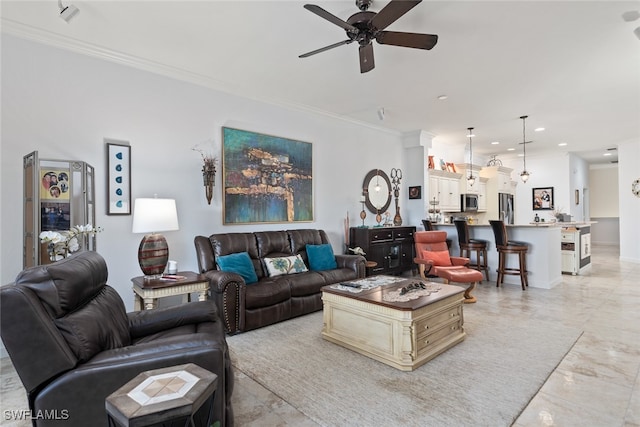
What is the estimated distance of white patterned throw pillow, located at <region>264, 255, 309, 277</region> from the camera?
13.5ft

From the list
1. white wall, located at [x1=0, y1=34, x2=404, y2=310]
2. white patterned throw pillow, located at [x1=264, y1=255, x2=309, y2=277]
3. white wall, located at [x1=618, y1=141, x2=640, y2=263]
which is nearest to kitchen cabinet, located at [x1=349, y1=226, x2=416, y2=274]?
white wall, located at [x1=0, y1=34, x2=404, y2=310]

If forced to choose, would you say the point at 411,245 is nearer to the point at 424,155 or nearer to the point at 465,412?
the point at 424,155

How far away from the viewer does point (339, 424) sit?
1.97 metres

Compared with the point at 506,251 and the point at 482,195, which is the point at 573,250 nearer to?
the point at 506,251

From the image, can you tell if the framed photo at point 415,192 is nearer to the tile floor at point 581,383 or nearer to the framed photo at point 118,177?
the tile floor at point 581,383

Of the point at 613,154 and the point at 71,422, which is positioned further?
the point at 613,154

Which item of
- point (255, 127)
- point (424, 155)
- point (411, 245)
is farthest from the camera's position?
point (424, 155)

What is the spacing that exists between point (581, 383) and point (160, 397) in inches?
111

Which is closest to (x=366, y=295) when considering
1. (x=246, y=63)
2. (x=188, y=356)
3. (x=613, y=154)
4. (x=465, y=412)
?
(x=465, y=412)

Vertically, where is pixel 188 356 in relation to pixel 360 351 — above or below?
above

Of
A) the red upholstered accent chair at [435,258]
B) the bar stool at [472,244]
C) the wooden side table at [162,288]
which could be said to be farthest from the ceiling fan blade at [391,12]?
the bar stool at [472,244]

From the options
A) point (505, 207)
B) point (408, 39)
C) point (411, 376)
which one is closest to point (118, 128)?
point (408, 39)

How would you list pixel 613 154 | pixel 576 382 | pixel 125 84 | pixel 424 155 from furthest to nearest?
pixel 613 154 → pixel 424 155 → pixel 125 84 → pixel 576 382

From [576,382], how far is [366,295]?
64.8 inches
